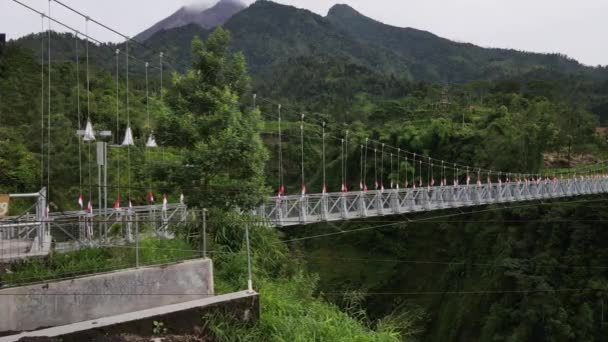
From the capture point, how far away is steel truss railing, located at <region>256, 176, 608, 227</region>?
31.0 feet

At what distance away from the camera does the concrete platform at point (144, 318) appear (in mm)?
3193

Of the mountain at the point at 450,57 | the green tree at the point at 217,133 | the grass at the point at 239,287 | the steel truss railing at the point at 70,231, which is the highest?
the mountain at the point at 450,57

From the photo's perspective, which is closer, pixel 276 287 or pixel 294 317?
pixel 294 317

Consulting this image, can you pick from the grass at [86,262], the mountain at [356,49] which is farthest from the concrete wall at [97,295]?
the mountain at [356,49]

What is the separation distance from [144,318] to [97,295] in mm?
713

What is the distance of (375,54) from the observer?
320ft

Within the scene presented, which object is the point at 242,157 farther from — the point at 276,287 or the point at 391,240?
the point at 391,240

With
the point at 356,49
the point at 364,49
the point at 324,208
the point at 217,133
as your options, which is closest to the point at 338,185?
the point at 324,208

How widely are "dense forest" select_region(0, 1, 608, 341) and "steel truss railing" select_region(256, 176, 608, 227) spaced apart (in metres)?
0.63

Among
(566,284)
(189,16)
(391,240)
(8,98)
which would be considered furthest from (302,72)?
(189,16)

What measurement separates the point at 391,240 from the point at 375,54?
77270mm

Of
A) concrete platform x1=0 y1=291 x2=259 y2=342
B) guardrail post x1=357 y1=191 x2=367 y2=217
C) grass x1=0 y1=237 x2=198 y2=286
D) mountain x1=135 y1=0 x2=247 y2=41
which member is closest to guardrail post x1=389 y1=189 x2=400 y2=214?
guardrail post x1=357 y1=191 x2=367 y2=217

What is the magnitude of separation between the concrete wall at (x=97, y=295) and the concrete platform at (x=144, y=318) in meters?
0.46

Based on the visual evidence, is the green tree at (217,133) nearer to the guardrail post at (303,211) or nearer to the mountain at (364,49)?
the guardrail post at (303,211)
